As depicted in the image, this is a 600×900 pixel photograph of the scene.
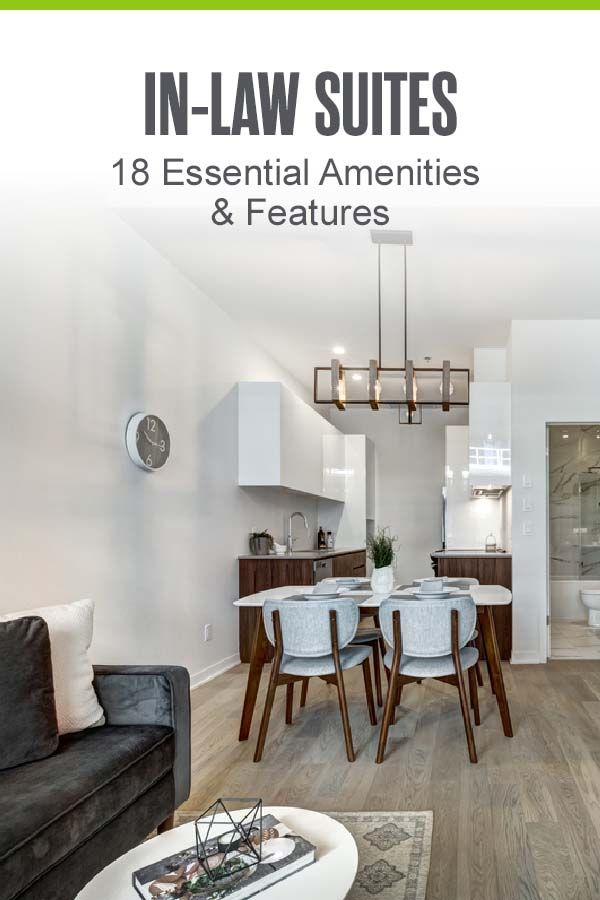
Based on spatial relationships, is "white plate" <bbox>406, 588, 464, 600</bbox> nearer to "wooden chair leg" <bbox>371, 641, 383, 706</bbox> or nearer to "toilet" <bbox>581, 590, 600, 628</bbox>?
"wooden chair leg" <bbox>371, 641, 383, 706</bbox>

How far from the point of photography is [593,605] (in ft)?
27.4

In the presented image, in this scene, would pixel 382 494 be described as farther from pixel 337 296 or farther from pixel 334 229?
pixel 334 229

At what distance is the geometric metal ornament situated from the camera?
1.60 meters

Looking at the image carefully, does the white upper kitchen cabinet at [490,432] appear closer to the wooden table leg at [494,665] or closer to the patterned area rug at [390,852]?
the wooden table leg at [494,665]

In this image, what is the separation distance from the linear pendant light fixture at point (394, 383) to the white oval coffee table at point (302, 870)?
329 cm

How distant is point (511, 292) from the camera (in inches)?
217

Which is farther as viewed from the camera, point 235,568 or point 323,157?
point 235,568

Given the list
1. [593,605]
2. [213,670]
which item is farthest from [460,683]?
[593,605]

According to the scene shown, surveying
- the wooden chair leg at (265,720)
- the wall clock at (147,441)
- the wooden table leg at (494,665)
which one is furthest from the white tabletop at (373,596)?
the wall clock at (147,441)

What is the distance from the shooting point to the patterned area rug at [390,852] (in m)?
2.33

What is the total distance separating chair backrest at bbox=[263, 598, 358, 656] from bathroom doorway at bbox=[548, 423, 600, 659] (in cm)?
587

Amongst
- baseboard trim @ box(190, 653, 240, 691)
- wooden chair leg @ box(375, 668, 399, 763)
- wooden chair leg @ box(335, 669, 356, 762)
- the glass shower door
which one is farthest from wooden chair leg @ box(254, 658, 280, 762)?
the glass shower door

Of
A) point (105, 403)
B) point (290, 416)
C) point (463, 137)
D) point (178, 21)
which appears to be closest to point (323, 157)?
point (463, 137)

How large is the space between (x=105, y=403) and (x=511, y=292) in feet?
10.2
